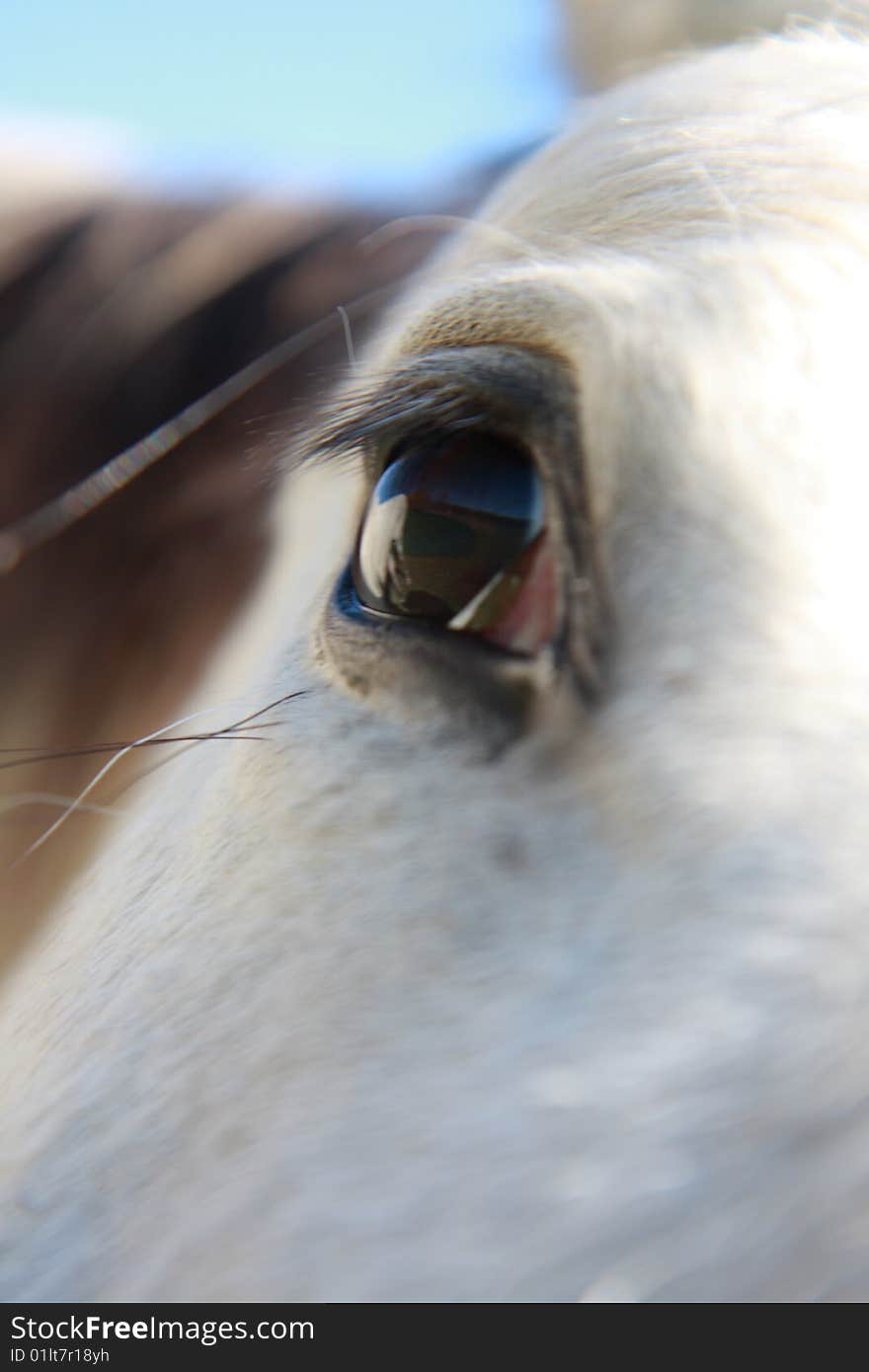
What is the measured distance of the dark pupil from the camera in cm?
80

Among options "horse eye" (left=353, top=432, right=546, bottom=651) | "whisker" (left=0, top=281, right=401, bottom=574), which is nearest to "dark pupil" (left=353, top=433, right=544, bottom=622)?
"horse eye" (left=353, top=432, right=546, bottom=651)

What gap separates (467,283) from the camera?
32.8 inches

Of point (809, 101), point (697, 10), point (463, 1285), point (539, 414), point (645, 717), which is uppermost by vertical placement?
point (697, 10)

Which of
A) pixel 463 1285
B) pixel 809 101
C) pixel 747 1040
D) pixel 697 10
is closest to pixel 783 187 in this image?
pixel 809 101

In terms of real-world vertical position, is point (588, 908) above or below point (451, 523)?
below

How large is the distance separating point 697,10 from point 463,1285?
4.94 ft

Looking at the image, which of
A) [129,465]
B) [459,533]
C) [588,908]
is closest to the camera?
[588,908]

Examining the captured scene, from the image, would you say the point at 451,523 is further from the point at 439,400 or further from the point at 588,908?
the point at 588,908

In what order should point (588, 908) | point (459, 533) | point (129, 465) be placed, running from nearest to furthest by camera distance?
point (588, 908), point (459, 533), point (129, 465)

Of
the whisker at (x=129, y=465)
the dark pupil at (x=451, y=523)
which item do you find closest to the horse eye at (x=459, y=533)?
the dark pupil at (x=451, y=523)

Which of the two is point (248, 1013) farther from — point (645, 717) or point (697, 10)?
point (697, 10)

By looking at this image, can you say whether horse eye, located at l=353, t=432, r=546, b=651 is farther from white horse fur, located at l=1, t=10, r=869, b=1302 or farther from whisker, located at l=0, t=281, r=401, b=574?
whisker, located at l=0, t=281, r=401, b=574

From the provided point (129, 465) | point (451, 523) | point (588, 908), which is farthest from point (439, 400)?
point (129, 465)

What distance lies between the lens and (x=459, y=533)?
2.68 feet
